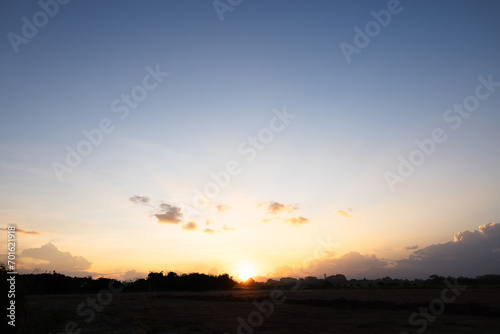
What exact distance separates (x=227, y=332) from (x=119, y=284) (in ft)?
183

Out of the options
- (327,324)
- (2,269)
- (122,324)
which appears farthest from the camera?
(122,324)

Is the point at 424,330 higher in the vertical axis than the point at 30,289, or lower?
lower

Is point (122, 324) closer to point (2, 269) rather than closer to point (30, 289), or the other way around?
point (30, 289)

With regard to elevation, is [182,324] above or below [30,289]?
below

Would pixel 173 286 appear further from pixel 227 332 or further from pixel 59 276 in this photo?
Result: pixel 227 332

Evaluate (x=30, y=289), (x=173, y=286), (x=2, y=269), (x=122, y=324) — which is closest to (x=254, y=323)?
(x=122, y=324)

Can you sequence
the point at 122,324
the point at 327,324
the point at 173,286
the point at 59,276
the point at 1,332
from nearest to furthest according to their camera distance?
the point at 1,332
the point at 327,324
the point at 122,324
the point at 59,276
the point at 173,286

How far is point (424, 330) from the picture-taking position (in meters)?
10.5

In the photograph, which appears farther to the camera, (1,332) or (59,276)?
(59,276)

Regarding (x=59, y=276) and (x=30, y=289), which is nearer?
(x=30, y=289)

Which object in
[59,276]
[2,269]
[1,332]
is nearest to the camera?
[1,332]

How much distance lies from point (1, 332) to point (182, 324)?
6343 mm

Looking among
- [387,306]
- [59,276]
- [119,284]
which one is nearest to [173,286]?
[119,284]

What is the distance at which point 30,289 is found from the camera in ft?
33.1
